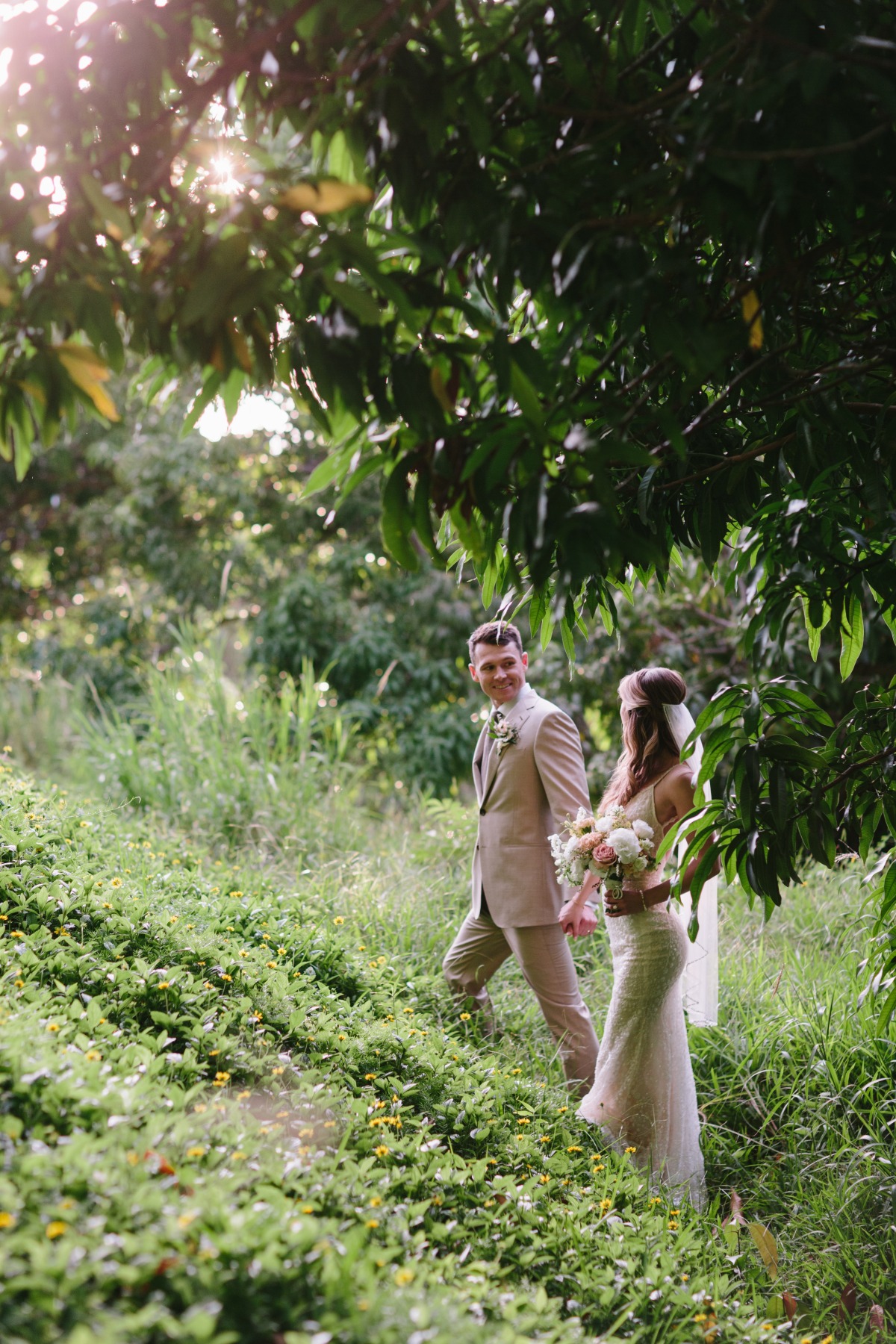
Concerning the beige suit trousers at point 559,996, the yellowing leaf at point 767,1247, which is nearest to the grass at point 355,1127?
the yellowing leaf at point 767,1247

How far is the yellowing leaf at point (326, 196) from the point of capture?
1.44m

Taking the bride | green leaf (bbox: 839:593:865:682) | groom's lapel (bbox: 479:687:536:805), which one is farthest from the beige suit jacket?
green leaf (bbox: 839:593:865:682)

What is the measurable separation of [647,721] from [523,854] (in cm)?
82

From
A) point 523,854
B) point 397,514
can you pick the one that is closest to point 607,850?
point 523,854

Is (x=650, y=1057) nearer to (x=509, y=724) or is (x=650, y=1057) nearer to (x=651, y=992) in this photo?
(x=651, y=992)

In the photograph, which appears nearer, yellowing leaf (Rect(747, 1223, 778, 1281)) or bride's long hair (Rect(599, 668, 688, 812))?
yellowing leaf (Rect(747, 1223, 778, 1281))

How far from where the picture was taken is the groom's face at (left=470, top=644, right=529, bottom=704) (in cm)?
404

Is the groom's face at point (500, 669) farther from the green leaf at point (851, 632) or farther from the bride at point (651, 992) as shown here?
the green leaf at point (851, 632)

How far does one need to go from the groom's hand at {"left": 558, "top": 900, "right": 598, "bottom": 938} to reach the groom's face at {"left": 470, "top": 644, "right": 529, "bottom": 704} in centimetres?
93

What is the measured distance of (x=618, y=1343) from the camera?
6.42 feet

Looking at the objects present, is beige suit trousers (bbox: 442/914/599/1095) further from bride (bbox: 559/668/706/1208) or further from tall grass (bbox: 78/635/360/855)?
tall grass (bbox: 78/635/360/855)

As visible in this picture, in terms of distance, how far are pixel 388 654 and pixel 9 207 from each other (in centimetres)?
723

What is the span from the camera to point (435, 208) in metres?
1.79

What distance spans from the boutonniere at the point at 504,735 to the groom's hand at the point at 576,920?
0.71 meters
